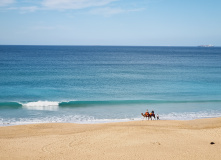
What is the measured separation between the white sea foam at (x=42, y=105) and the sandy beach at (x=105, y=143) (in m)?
6.83

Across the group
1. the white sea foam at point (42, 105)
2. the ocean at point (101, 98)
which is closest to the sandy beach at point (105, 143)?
the ocean at point (101, 98)

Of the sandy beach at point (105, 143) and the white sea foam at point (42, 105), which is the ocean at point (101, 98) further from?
the sandy beach at point (105, 143)

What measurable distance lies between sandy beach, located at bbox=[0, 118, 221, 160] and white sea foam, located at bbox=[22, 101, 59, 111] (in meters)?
6.83

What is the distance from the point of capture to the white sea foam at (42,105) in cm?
2664

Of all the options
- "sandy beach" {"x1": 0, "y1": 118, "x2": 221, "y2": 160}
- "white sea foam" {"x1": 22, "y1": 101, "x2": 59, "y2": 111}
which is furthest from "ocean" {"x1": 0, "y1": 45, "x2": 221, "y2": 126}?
"sandy beach" {"x1": 0, "y1": 118, "x2": 221, "y2": 160}

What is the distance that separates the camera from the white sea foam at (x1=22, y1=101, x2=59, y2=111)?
2664 centimetres

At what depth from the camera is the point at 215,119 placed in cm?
2236

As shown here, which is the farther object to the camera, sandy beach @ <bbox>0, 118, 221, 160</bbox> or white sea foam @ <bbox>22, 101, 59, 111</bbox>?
white sea foam @ <bbox>22, 101, 59, 111</bbox>

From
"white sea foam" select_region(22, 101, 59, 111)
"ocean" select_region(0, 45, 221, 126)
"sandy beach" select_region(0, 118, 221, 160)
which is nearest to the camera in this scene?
"sandy beach" select_region(0, 118, 221, 160)

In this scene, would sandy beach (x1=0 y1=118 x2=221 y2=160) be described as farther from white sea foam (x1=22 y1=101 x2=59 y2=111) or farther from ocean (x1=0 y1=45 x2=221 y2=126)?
white sea foam (x1=22 y1=101 x2=59 y2=111)

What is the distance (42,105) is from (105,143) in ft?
48.7

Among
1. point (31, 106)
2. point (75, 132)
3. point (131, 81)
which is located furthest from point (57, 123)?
point (131, 81)

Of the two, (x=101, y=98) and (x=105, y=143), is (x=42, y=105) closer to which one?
(x=101, y=98)

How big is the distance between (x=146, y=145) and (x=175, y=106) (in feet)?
46.8
